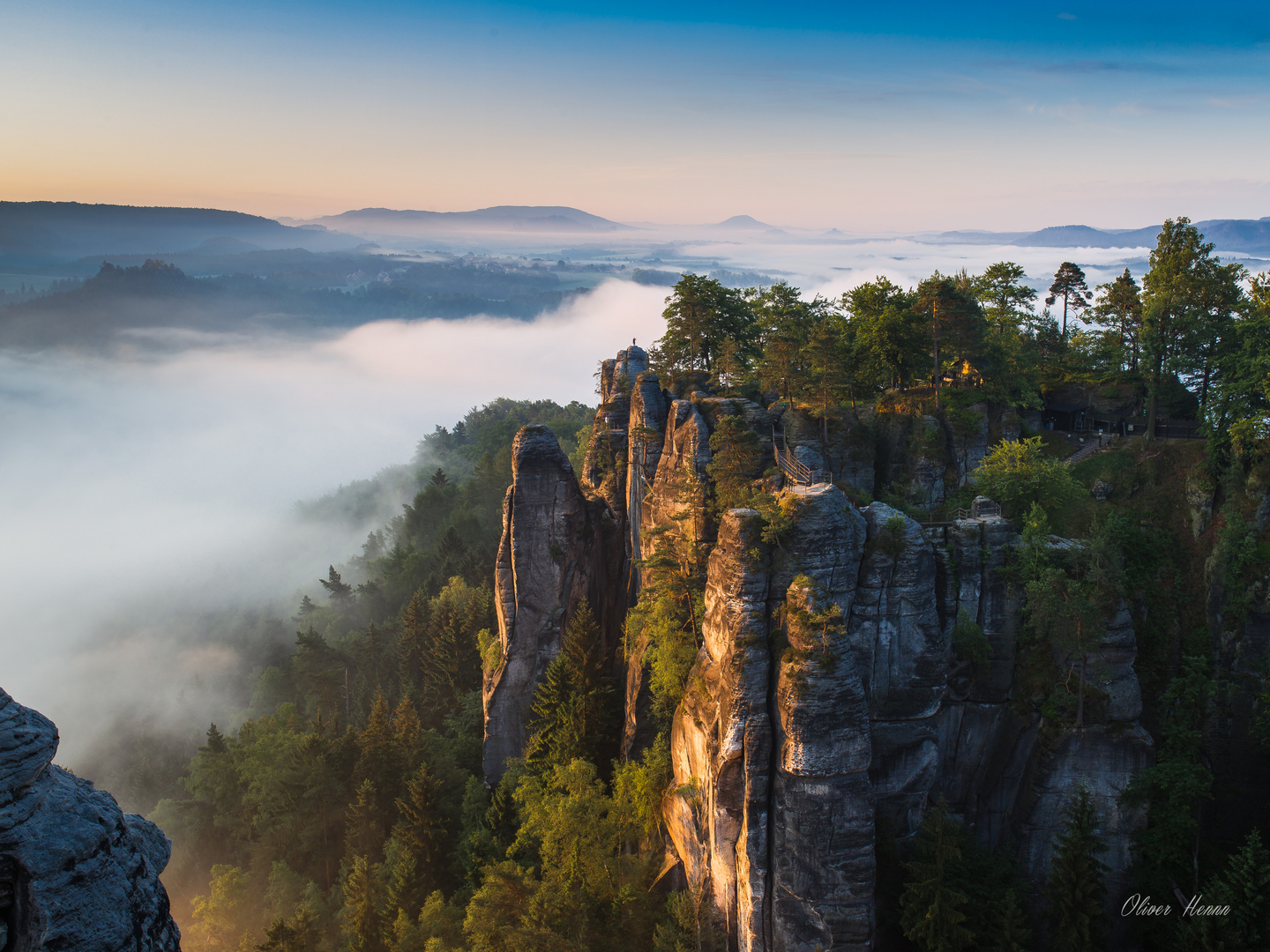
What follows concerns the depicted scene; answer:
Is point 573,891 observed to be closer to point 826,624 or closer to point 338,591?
point 826,624

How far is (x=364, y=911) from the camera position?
3394cm

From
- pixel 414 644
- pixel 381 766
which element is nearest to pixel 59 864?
pixel 381 766

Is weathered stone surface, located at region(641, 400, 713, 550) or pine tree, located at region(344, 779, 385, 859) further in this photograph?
pine tree, located at region(344, 779, 385, 859)

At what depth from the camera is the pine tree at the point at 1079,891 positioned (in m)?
23.6

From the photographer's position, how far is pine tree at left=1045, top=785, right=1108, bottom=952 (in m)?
23.6

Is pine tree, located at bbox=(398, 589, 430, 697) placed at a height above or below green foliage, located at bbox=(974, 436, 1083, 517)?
below

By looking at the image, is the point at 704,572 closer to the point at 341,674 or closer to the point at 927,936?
the point at 927,936

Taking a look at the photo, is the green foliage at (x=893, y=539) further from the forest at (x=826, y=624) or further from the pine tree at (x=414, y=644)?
the pine tree at (x=414, y=644)

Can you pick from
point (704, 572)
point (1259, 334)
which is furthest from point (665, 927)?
point (1259, 334)

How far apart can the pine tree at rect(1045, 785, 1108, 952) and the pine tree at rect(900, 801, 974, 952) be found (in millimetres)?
3483

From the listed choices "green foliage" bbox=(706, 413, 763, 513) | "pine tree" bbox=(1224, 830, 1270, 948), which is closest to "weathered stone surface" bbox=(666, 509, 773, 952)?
"green foliage" bbox=(706, 413, 763, 513)

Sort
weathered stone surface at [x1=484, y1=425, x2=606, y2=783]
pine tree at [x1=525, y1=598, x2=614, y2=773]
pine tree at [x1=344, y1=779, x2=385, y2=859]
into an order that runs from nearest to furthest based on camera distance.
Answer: pine tree at [x1=525, y1=598, x2=614, y2=773], pine tree at [x1=344, y1=779, x2=385, y2=859], weathered stone surface at [x1=484, y1=425, x2=606, y2=783]

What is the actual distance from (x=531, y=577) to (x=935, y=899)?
25.6 metres

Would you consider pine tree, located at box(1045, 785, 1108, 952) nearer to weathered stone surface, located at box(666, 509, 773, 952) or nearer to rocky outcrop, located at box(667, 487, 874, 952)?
rocky outcrop, located at box(667, 487, 874, 952)
